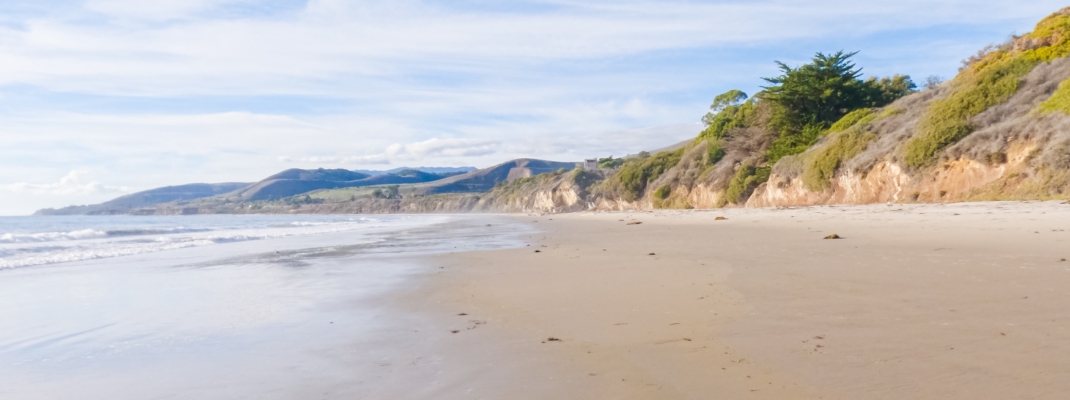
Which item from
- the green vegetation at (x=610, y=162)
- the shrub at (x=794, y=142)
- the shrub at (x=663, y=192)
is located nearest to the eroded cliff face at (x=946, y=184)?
the shrub at (x=794, y=142)

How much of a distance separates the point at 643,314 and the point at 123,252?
43.0ft

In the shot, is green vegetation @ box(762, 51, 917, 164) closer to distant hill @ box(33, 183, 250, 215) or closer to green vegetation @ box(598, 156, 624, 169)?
green vegetation @ box(598, 156, 624, 169)

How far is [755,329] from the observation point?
3.99m

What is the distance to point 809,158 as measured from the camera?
89.2ft

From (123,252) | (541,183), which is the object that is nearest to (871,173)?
(123,252)

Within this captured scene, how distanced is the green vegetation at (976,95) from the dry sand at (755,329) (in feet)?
46.9

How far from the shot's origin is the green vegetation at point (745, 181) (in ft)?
103

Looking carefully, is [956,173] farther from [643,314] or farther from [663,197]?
[663,197]

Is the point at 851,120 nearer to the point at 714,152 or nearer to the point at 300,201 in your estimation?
the point at 714,152

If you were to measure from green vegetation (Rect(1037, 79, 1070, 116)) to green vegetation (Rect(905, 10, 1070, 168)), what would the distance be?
2.43 metres

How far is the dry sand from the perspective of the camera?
113 inches

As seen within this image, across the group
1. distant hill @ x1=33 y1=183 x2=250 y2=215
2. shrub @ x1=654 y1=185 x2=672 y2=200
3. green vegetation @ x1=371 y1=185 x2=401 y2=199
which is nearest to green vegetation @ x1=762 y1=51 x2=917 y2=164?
shrub @ x1=654 y1=185 x2=672 y2=200

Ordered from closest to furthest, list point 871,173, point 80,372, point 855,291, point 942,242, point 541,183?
1. point 80,372
2. point 855,291
3. point 942,242
4. point 871,173
5. point 541,183

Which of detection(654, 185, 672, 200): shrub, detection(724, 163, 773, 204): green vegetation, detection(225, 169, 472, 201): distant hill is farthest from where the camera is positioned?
detection(225, 169, 472, 201): distant hill
